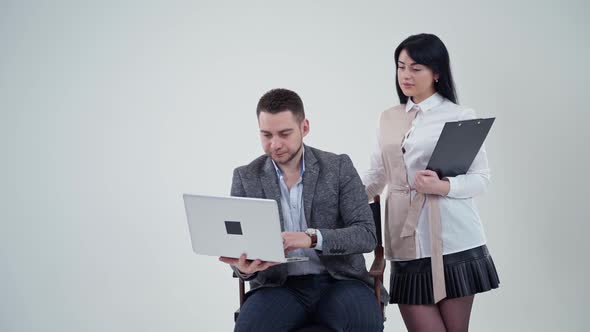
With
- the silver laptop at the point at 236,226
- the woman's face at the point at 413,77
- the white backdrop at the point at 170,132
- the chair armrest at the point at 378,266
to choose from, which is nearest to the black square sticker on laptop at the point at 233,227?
the silver laptop at the point at 236,226

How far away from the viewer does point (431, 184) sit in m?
2.87

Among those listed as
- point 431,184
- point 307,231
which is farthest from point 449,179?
point 307,231

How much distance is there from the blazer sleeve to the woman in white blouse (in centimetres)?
29

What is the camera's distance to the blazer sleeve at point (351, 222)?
2.62 meters

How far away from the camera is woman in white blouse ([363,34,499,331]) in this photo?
296cm

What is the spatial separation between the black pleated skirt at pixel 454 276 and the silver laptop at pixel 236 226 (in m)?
0.84

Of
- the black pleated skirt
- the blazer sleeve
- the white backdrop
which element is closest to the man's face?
the blazer sleeve

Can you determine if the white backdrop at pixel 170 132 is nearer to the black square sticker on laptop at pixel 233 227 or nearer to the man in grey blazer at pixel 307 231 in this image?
the man in grey blazer at pixel 307 231

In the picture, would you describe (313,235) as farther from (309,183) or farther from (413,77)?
(413,77)

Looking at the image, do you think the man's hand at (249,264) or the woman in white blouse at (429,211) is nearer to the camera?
the man's hand at (249,264)

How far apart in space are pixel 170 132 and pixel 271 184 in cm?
202

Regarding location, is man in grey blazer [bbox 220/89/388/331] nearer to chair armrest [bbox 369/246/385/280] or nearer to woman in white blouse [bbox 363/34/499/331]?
chair armrest [bbox 369/246/385/280]

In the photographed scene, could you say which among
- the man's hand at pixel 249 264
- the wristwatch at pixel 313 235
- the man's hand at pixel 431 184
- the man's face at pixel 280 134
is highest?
the man's face at pixel 280 134

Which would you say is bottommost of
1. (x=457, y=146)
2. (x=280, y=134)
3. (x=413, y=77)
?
(x=457, y=146)
